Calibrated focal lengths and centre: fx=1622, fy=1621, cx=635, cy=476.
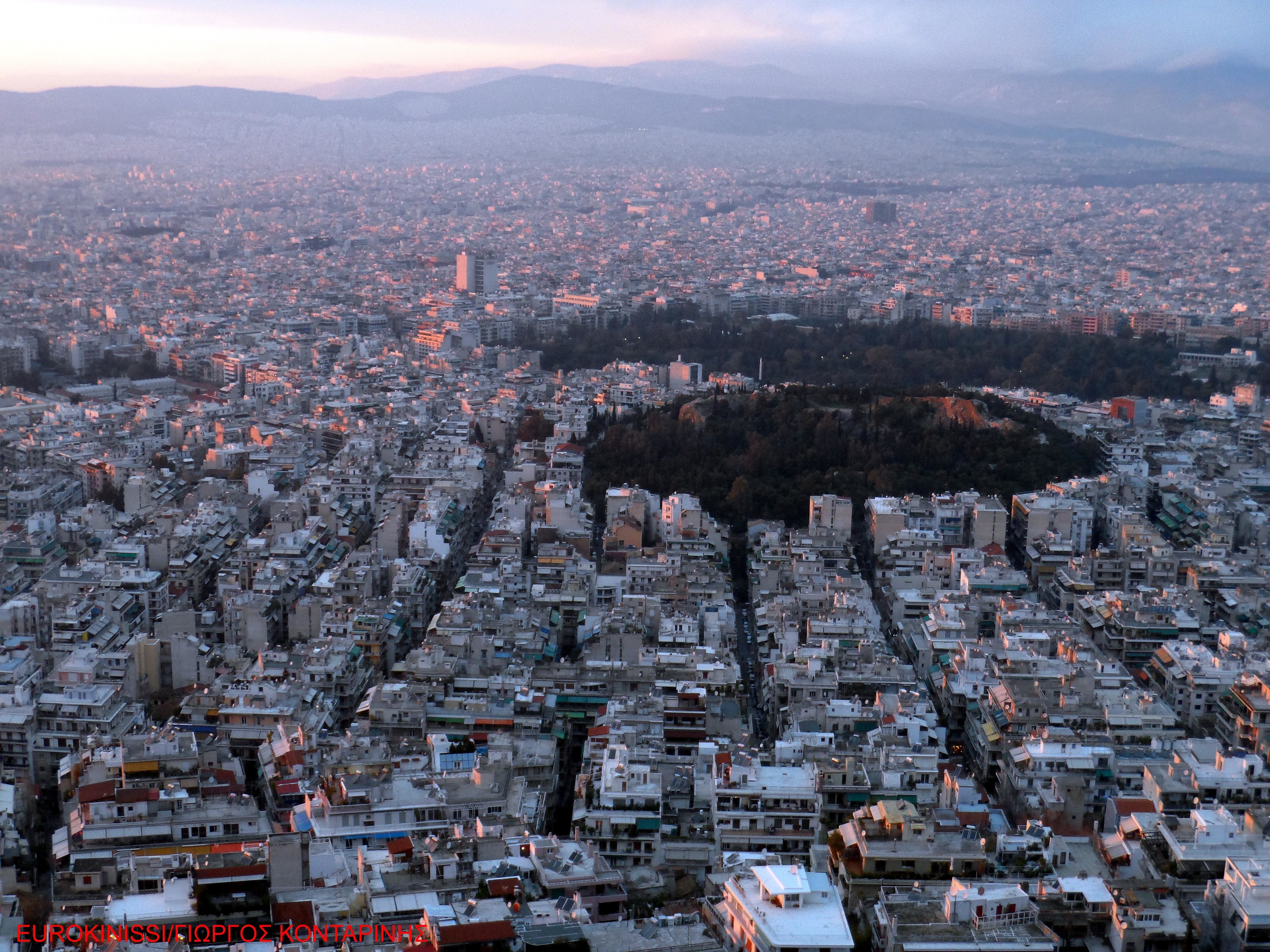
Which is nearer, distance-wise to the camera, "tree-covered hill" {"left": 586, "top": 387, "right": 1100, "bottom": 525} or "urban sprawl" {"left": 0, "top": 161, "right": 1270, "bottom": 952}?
"urban sprawl" {"left": 0, "top": 161, "right": 1270, "bottom": 952}

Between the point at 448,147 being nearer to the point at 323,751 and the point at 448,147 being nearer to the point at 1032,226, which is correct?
the point at 1032,226

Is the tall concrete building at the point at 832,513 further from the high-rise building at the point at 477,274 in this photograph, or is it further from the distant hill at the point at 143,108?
the distant hill at the point at 143,108

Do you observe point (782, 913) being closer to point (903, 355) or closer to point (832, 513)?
point (832, 513)

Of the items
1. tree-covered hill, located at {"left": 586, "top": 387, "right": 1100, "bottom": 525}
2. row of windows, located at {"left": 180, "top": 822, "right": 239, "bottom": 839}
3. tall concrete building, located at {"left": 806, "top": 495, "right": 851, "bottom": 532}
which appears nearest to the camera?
row of windows, located at {"left": 180, "top": 822, "right": 239, "bottom": 839}

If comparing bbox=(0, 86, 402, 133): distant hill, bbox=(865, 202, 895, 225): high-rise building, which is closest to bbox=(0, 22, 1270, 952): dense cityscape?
bbox=(865, 202, 895, 225): high-rise building

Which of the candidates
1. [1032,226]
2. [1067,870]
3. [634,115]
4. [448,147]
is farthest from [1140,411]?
[634,115]

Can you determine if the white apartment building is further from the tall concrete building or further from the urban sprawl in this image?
the tall concrete building
